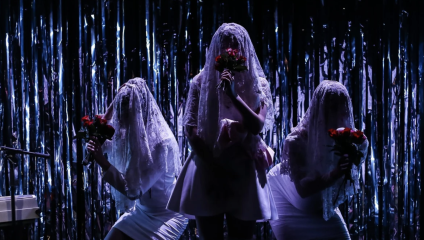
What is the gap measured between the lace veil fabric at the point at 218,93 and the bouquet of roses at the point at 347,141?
40cm

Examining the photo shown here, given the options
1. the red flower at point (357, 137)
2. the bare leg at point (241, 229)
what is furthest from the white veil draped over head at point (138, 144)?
the red flower at point (357, 137)

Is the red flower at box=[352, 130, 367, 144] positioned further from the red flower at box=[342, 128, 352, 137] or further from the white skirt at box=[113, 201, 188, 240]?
the white skirt at box=[113, 201, 188, 240]

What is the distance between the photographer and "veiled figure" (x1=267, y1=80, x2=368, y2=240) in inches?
104

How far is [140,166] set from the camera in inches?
112

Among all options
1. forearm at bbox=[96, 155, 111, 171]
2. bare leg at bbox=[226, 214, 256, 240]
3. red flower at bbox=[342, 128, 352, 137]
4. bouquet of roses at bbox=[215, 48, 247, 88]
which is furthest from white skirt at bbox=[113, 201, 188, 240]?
red flower at bbox=[342, 128, 352, 137]

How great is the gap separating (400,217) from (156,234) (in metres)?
2.27

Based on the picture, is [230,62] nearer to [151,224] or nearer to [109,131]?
[109,131]

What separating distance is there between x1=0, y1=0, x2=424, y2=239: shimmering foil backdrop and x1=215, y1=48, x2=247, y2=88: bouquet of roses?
1.70 m

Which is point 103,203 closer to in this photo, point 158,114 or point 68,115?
point 68,115

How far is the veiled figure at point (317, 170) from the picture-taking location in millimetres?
2652

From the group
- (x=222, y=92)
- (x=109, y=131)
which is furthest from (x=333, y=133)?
(x=109, y=131)

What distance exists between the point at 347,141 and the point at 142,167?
1.21 m

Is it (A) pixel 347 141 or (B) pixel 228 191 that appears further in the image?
(A) pixel 347 141

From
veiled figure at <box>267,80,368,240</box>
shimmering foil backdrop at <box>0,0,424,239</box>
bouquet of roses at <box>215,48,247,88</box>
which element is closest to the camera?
bouquet of roses at <box>215,48,247,88</box>
